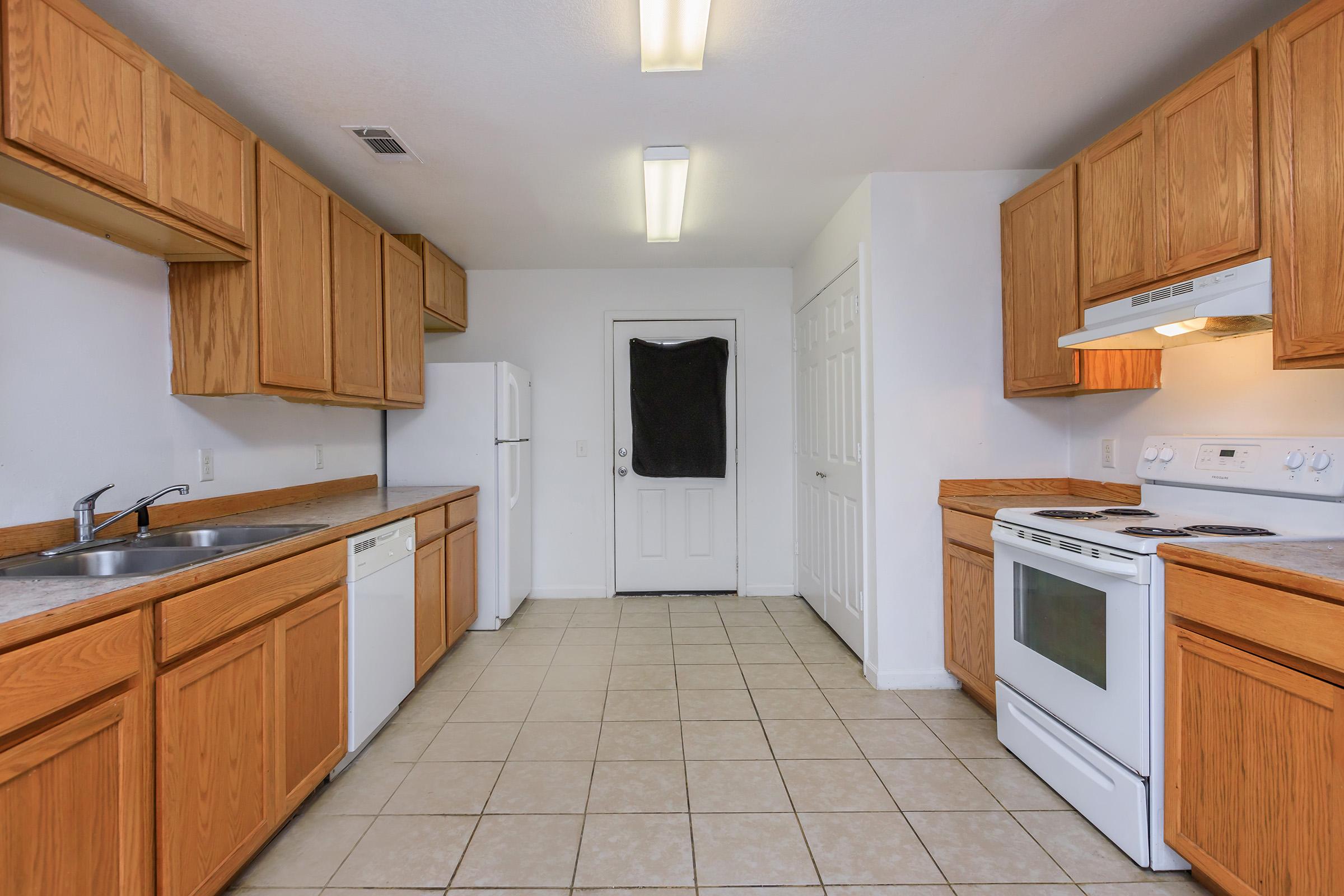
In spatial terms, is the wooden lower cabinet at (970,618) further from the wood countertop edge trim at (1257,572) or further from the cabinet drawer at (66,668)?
the cabinet drawer at (66,668)

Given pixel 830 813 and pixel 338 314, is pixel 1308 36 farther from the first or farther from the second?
pixel 338 314

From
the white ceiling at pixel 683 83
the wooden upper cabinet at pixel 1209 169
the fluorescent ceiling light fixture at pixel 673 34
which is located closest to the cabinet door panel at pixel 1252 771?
the wooden upper cabinet at pixel 1209 169

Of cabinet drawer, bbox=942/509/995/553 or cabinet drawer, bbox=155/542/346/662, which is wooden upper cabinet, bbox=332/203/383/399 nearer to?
cabinet drawer, bbox=155/542/346/662

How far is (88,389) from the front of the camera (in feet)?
Answer: 5.99

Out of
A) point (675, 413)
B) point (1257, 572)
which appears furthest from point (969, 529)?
point (675, 413)

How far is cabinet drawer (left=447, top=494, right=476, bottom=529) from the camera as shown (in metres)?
3.22

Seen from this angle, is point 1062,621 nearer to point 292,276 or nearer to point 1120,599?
point 1120,599

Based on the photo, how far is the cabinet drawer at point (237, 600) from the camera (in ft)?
4.36

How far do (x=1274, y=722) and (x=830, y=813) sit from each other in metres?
1.11

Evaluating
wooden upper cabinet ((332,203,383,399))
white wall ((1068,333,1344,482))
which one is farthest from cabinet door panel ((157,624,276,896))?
white wall ((1068,333,1344,482))

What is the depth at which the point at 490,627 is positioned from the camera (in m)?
3.69

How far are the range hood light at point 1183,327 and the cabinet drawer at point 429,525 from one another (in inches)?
112

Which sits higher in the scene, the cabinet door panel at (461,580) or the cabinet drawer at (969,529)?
the cabinet drawer at (969,529)

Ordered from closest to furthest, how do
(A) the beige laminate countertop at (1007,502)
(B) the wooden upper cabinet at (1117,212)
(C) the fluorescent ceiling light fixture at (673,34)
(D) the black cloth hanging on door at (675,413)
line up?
(C) the fluorescent ceiling light fixture at (673,34) < (B) the wooden upper cabinet at (1117,212) < (A) the beige laminate countertop at (1007,502) < (D) the black cloth hanging on door at (675,413)
